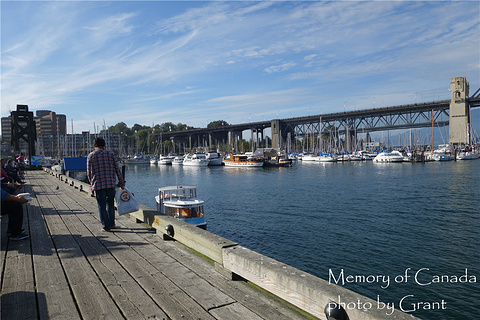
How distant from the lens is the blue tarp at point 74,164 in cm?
3214

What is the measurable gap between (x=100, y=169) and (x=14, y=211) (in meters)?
1.78

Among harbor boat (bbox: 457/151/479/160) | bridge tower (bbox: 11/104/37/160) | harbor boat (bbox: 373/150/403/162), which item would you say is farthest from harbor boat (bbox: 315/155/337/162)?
bridge tower (bbox: 11/104/37/160)

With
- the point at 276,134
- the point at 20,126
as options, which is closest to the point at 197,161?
the point at 20,126

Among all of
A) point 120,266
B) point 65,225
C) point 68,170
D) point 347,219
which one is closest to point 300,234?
point 347,219

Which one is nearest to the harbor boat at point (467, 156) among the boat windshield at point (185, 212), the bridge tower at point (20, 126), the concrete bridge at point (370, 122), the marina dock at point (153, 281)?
the concrete bridge at point (370, 122)

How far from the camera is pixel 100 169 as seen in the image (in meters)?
7.42

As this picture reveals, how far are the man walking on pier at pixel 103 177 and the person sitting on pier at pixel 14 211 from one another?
1.38 meters

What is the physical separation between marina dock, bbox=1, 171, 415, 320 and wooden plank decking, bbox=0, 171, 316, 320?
11mm

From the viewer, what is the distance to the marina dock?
12.1 feet

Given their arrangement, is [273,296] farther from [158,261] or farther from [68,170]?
[68,170]

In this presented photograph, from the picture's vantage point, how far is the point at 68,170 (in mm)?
32156

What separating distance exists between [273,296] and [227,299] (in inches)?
22.3

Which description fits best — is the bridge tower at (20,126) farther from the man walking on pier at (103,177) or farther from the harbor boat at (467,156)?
the harbor boat at (467,156)

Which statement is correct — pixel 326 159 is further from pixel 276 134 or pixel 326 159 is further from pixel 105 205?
pixel 105 205
